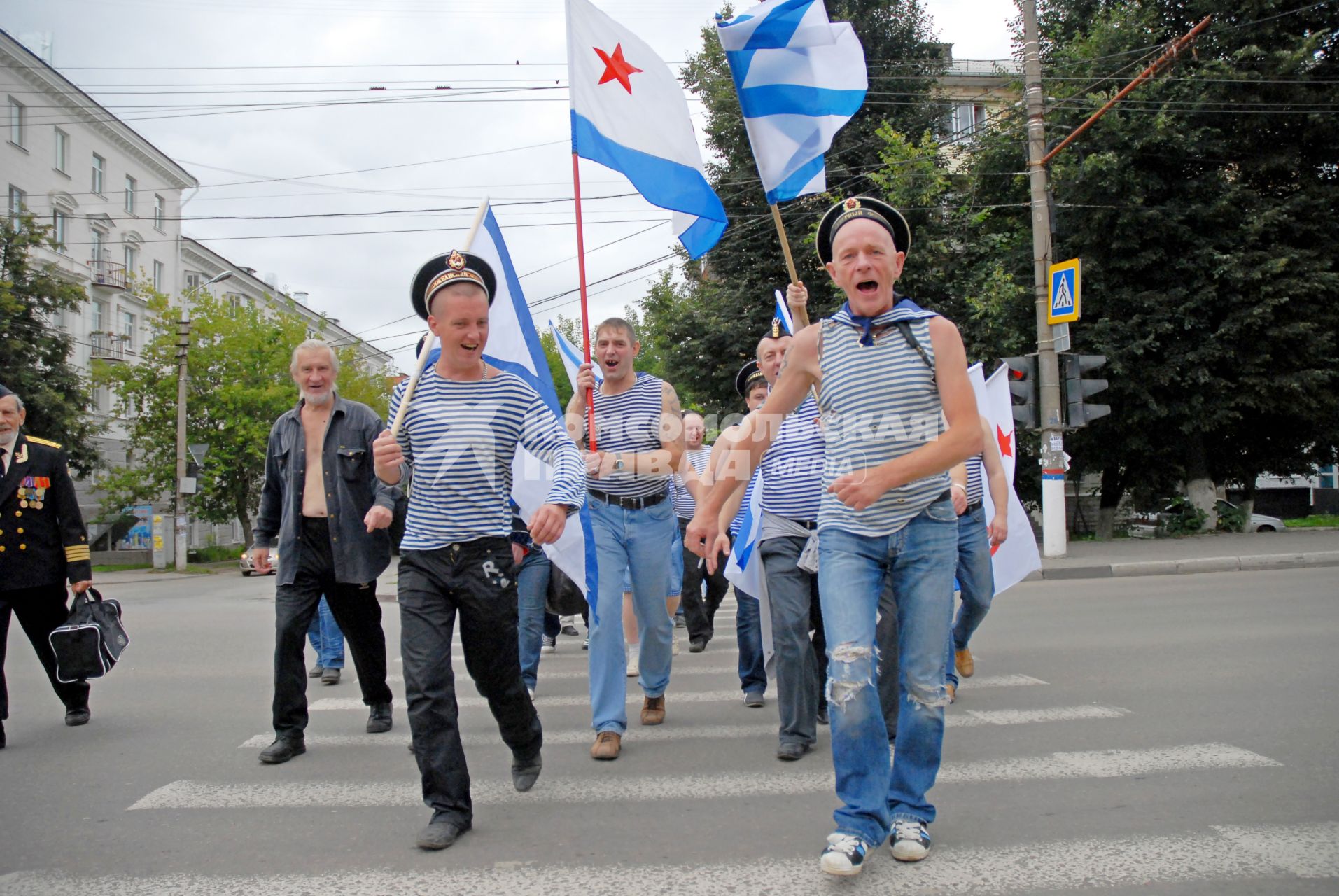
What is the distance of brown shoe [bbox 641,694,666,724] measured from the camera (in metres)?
5.64

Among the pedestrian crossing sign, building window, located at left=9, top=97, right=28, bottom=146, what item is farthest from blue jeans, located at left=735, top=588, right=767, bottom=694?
building window, located at left=9, top=97, right=28, bottom=146

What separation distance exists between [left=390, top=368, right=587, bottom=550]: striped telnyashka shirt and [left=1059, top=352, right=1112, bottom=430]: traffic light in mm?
12942

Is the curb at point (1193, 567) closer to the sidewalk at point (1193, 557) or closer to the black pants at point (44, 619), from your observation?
the sidewalk at point (1193, 557)

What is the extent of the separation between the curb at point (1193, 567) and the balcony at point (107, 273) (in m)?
39.0

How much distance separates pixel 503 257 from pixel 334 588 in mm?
1939

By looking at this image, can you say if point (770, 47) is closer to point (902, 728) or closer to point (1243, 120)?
point (902, 728)

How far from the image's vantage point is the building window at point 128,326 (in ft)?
147

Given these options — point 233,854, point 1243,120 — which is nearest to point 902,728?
point 233,854

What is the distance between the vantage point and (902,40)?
84.1 feet

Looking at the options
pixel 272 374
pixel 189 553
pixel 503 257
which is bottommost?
pixel 189 553

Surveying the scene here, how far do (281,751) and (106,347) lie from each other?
44.0m

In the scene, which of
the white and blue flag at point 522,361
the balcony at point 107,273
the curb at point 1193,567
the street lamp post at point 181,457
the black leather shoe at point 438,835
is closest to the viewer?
the black leather shoe at point 438,835

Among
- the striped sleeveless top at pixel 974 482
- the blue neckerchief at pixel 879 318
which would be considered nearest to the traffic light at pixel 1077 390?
the striped sleeveless top at pixel 974 482

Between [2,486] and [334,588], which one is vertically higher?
[2,486]
